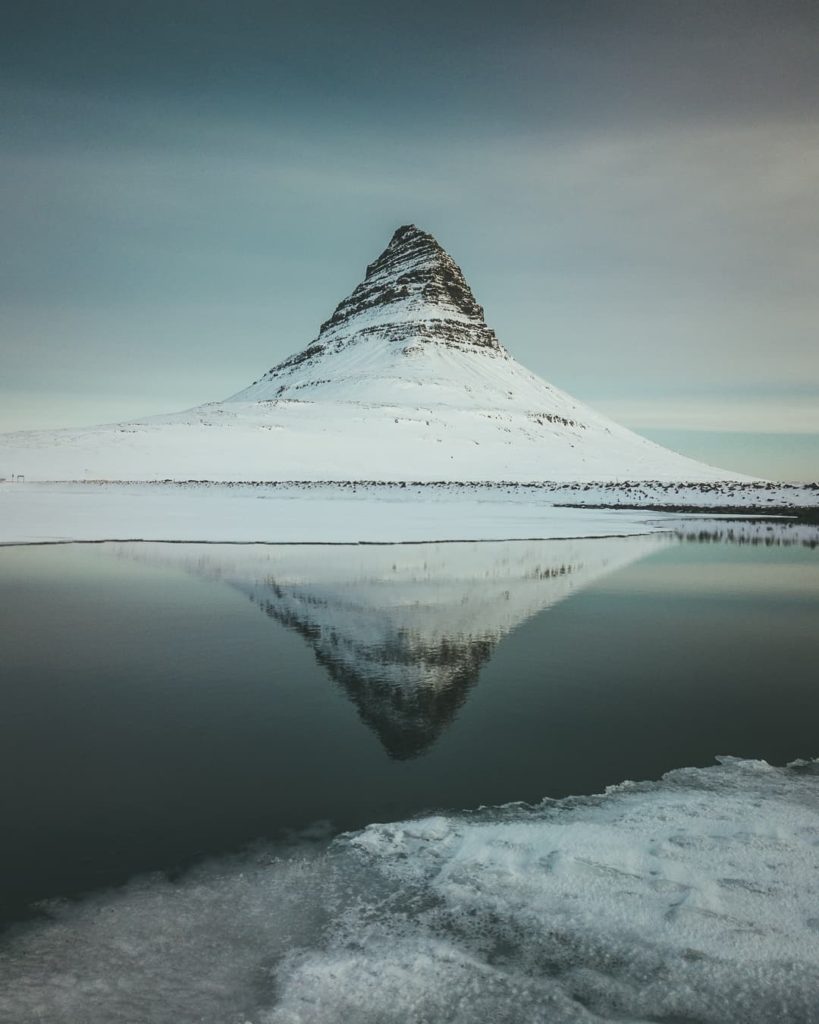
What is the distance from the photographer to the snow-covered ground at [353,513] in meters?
30.2

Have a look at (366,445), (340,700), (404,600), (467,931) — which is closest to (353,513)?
(404,600)

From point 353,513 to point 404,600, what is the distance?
27.8m

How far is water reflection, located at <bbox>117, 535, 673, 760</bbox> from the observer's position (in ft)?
31.6

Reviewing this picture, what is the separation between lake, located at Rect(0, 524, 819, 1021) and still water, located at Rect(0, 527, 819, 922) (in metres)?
0.03

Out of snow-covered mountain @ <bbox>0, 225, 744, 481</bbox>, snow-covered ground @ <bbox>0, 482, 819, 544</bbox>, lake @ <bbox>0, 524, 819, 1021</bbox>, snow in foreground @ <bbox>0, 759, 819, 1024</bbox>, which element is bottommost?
snow in foreground @ <bbox>0, 759, 819, 1024</bbox>

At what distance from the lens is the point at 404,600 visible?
1576 centimetres

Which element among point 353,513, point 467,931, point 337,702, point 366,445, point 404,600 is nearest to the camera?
point 467,931

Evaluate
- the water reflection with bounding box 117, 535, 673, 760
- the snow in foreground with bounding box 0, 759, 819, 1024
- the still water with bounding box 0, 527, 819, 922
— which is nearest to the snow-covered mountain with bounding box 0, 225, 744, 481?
the water reflection with bounding box 117, 535, 673, 760

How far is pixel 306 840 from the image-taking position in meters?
6.03

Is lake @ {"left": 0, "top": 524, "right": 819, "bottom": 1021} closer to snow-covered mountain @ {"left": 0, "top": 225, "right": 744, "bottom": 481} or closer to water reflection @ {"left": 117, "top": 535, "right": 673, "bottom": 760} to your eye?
water reflection @ {"left": 117, "top": 535, "right": 673, "bottom": 760}

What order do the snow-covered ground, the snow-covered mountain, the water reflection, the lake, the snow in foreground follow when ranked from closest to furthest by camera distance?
the snow in foreground < the lake < the water reflection < the snow-covered ground < the snow-covered mountain

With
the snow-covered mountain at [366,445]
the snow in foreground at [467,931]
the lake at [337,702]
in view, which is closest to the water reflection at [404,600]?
the lake at [337,702]

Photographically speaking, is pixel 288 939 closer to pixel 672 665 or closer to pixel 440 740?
pixel 440 740

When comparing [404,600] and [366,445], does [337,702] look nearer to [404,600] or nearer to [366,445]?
[404,600]
